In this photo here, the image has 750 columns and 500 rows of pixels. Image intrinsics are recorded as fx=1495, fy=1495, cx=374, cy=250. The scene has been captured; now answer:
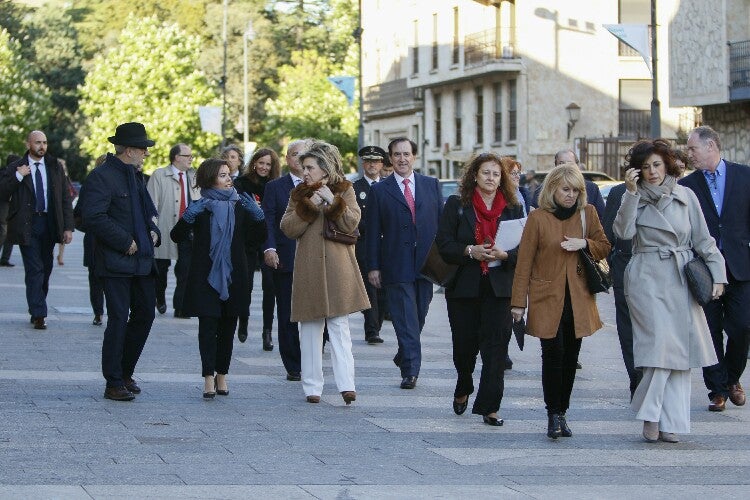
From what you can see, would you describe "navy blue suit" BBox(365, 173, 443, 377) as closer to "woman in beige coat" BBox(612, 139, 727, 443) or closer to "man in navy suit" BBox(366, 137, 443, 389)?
"man in navy suit" BBox(366, 137, 443, 389)

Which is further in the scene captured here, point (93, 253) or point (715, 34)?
point (715, 34)

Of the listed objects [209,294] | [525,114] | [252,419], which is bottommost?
[252,419]

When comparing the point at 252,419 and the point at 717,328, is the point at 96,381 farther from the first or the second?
the point at 717,328

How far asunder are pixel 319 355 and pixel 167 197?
6706mm

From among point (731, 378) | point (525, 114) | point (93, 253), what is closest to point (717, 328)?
point (731, 378)

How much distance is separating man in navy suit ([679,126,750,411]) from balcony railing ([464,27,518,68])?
40.1 metres

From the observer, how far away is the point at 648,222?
356 inches

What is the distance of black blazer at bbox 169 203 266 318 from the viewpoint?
10484 mm

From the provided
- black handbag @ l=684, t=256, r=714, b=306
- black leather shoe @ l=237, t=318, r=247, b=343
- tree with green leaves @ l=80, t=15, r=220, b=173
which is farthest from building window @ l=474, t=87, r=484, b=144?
black handbag @ l=684, t=256, r=714, b=306

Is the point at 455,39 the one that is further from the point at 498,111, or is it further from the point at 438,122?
the point at 498,111

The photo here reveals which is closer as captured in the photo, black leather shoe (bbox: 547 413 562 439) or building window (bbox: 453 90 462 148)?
black leather shoe (bbox: 547 413 562 439)

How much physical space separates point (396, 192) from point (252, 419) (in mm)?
2951

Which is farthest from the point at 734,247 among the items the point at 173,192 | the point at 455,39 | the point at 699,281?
the point at 455,39

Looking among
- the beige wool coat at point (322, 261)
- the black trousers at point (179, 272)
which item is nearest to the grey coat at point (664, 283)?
the beige wool coat at point (322, 261)
